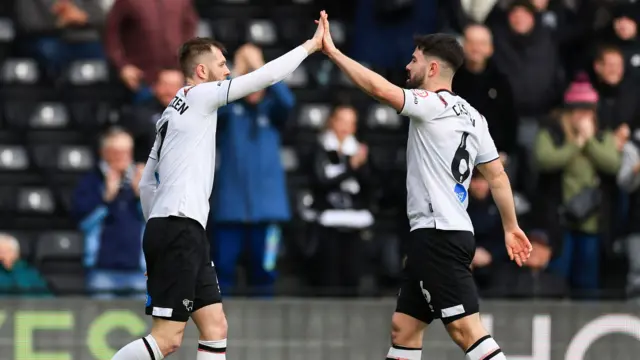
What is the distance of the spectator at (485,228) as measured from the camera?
12537mm

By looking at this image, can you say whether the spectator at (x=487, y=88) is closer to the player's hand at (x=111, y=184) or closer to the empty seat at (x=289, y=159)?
the empty seat at (x=289, y=159)

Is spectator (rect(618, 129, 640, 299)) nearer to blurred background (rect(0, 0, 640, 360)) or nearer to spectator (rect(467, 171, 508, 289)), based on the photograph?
blurred background (rect(0, 0, 640, 360))

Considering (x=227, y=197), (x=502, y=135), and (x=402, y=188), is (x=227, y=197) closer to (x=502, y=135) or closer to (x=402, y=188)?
(x=402, y=188)

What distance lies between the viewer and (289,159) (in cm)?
1380

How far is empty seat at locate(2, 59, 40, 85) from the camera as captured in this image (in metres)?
14.7

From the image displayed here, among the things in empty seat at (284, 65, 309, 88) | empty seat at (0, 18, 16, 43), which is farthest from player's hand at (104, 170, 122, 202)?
empty seat at (0, 18, 16, 43)

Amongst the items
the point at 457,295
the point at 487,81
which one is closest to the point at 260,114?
the point at 487,81

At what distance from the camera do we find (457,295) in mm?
9219

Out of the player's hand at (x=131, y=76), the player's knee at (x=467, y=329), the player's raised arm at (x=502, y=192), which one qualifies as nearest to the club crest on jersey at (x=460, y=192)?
the player's raised arm at (x=502, y=192)

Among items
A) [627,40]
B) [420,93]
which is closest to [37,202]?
[627,40]

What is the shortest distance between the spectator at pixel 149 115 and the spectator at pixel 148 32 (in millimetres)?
833

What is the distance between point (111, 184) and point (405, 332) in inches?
157

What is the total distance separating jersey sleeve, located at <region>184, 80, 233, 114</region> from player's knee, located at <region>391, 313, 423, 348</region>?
1624mm

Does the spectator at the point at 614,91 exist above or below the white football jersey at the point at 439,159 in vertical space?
above
